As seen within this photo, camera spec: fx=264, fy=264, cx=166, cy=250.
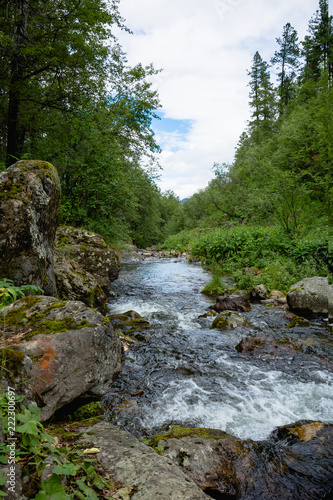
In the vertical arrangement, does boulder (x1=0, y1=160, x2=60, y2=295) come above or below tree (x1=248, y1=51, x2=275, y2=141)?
below

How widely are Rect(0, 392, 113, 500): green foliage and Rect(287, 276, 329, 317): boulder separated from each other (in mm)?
7067

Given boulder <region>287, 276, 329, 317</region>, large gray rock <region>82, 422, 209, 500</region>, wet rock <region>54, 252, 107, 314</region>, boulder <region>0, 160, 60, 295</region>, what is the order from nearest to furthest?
large gray rock <region>82, 422, 209, 500</region>
boulder <region>0, 160, 60, 295</region>
wet rock <region>54, 252, 107, 314</region>
boulder <region>287, 276, 329, 317</region>

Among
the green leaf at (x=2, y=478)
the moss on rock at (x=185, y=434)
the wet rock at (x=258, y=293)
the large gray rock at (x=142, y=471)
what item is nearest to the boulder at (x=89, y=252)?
the wet rock at (x=258, y=293)

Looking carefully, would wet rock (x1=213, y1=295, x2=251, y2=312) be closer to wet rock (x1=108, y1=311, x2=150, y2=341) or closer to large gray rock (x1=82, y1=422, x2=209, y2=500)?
wet rock (x1=108, y1=311, x2=150, y2=341)

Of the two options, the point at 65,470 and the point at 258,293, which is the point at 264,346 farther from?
the point at 65,470

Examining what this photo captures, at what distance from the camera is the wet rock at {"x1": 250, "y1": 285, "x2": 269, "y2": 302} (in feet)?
29.5

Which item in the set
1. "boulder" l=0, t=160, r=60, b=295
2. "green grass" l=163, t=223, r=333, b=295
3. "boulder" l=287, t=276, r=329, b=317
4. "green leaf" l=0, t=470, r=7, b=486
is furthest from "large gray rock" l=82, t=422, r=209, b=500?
"green grass" l=163, t=223, r=333, b=295

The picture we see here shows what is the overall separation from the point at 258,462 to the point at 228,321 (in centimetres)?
393

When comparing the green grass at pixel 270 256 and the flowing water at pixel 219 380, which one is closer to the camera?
the flowing water at pixel 219 380

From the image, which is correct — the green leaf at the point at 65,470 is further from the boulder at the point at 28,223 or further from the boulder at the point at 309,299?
the boulder at the point at 309,299

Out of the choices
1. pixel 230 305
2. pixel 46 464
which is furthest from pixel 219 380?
pixel 230 305

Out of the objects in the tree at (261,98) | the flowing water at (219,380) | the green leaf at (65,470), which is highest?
the tree at (261,98)

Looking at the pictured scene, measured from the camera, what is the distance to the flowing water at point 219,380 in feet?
10.7

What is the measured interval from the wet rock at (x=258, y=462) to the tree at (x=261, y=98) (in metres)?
39.0
